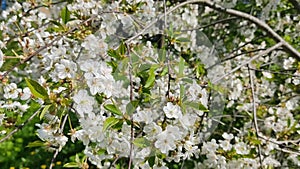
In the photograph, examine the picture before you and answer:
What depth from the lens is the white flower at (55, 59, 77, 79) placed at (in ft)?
3.84

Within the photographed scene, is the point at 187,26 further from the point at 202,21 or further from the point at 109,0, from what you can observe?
the point at 109,0

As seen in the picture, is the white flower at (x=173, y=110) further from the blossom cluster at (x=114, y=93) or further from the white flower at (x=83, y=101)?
the white flower at (x=83, y=101)

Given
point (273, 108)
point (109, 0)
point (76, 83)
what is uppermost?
point (109, 0)

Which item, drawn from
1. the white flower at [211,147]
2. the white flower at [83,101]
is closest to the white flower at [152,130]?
the white flower at [83,101]

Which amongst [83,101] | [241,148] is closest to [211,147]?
[241,148]

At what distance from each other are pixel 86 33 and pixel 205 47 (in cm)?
150

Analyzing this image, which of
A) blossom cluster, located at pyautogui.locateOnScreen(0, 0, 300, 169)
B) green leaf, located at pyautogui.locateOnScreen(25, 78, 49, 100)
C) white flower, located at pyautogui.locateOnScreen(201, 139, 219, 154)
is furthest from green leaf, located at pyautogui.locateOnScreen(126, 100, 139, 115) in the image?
white flower, located at pyautogui.locateOnScreen(201, 139, 219, 154)

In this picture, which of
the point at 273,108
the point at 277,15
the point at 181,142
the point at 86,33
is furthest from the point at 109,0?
the point at 277,15

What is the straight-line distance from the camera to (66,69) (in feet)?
3.88

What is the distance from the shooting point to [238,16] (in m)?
2.04

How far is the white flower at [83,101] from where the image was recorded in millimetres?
1131

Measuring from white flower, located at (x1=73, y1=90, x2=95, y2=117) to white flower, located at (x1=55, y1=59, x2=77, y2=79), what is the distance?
7 cm

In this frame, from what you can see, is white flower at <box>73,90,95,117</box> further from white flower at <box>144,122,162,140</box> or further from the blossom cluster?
white flower at <box>144,122,162,140</box>

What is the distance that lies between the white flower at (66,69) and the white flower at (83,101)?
70 millimetres
